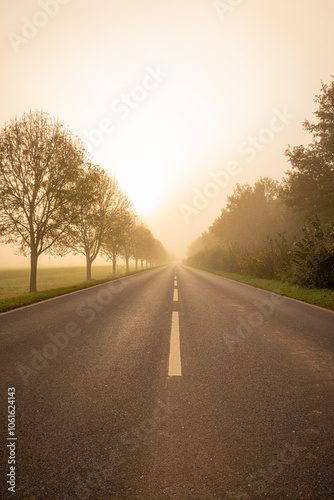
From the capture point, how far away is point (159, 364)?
3.43 metres

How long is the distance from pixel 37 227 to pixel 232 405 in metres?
16.7

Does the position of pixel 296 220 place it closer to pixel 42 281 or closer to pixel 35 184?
pixel 35 184

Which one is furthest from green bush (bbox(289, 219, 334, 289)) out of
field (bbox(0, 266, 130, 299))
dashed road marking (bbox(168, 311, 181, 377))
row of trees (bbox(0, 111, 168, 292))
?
field (bbox(0, 266, 130, 299))

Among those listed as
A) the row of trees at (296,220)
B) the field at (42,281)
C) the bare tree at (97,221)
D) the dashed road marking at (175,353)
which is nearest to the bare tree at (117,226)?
the bare tree at (97,221)

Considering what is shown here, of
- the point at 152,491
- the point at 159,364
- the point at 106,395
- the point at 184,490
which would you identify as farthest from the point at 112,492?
the point at 159,364

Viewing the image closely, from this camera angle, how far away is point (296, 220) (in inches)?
900

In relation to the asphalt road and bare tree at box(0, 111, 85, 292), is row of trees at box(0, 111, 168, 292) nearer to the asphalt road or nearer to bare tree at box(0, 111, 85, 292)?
bare tree at box(0, 111, 85, 292)

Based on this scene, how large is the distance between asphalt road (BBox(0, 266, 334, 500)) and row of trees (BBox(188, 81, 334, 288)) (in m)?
7.10

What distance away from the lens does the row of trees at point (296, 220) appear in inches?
435

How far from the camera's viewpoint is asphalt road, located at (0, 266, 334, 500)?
62.8 inches

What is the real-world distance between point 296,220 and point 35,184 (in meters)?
22.6

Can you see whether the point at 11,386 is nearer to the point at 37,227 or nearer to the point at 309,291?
the point at 309,291

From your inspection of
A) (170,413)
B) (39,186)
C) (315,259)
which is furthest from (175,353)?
(39,186)

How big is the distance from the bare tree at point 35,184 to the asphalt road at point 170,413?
12.5 m
